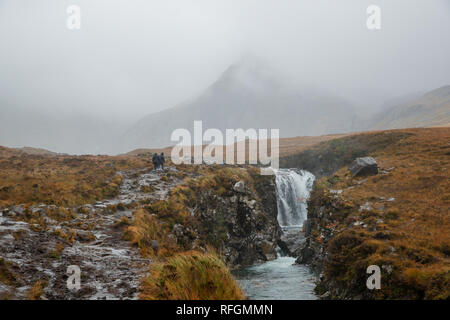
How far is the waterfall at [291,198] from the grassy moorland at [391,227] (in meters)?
14.1

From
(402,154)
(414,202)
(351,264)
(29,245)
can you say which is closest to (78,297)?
(29,245)

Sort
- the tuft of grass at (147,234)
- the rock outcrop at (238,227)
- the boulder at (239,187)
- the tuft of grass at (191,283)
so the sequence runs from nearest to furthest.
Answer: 1. the tuft of grass at (191,283)
2. the tuft of grass at (147,234)
3. the rock outcrop at (238,227)
4. the boulder at (239,187)

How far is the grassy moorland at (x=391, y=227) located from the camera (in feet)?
35.2

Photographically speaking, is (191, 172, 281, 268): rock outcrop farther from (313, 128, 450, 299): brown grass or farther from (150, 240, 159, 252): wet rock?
(150, 240, 159, 252): wet rock

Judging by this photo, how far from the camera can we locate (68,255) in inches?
420

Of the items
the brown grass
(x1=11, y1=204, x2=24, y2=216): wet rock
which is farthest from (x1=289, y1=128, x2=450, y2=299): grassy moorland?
(x1=11, y1=204, x2=24, y2=216): wet rock

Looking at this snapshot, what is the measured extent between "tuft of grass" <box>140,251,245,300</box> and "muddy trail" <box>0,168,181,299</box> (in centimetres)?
64

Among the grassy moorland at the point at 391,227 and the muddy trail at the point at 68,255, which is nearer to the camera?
the muddy trail at the point at 68,255

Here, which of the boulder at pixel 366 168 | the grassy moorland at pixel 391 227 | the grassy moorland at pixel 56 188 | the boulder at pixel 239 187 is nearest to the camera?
the grassy moorland at pixel 391 227

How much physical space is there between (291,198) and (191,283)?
37.3 metres

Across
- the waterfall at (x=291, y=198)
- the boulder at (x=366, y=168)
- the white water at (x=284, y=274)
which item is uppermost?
the boulder at (x=366, y=168)

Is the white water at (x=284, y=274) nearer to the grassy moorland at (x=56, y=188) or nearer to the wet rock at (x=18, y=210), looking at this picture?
the wet rock at (x=18, y=210)

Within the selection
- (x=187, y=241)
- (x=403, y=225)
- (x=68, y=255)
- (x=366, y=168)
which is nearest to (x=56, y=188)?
(x=187, y=241)

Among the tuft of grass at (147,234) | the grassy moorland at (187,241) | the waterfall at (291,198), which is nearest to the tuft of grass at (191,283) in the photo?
the grassy moorland at (187,241)
